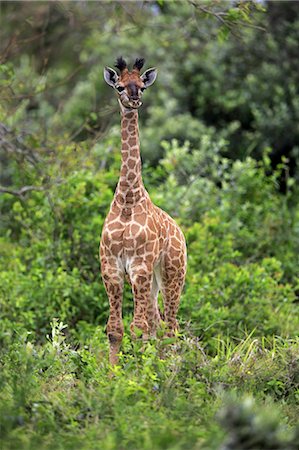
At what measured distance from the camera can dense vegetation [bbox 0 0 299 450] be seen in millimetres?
4953

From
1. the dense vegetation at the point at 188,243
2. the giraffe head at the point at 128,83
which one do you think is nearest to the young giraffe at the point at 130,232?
the giraffe head at the point at 128,83

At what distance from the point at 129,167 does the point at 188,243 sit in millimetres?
3643

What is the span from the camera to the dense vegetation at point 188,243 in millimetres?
4953

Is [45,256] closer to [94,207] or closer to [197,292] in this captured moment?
[94,207]

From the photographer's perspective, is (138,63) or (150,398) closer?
(150,398)

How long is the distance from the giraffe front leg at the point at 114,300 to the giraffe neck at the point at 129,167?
1.52ft

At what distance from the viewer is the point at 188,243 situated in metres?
9.75

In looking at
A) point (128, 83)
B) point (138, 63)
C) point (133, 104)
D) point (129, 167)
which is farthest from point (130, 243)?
point (138, 63)

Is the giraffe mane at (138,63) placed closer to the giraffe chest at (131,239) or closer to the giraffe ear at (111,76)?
the giraffe ear at (111,76)

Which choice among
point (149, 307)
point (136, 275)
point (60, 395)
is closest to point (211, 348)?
point (149, 307)

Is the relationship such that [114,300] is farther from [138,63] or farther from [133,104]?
[138,63]

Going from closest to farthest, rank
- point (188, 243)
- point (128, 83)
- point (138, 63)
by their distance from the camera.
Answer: point (128, 83) → point (138, 63) → point (188, 243)

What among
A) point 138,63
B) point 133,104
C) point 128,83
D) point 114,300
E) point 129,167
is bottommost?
point 114,300

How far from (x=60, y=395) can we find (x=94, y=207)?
14.0 feet
